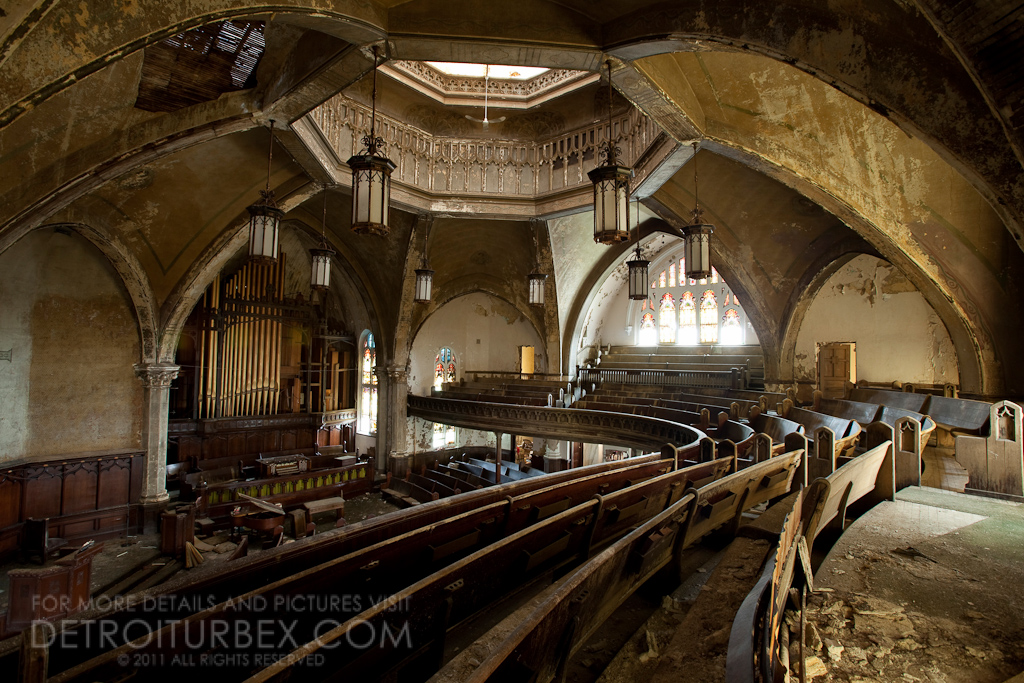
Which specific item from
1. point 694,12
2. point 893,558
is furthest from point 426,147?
point 893,558

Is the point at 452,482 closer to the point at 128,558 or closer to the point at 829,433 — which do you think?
the point at 128,558

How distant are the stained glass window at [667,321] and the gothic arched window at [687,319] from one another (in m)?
0.22

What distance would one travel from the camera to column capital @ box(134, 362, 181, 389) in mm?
8938

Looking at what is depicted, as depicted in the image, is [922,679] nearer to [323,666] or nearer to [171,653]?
[323,666]

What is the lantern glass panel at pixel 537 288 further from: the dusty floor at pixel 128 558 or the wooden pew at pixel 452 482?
the dusty floor at pixel 128 558

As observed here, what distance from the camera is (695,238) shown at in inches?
226

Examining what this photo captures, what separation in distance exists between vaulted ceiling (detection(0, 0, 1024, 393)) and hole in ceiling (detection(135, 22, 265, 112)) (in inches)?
4.7

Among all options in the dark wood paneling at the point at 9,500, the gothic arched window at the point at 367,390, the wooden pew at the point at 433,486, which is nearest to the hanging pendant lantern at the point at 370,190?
the wooden pew at the point at 433,486

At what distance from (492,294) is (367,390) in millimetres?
5255

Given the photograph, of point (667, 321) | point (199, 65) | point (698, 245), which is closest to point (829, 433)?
point (698, 245)

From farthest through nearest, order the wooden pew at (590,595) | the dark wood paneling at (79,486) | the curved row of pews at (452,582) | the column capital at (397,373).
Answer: the column capital at (397,373) → the dark wood paneling at (79,486) → the curved row of pews at (452,582) → the wooden pew at (590,595)

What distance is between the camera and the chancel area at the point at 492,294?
75.7 inches

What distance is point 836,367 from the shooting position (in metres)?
10.0

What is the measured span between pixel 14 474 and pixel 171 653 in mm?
9433
